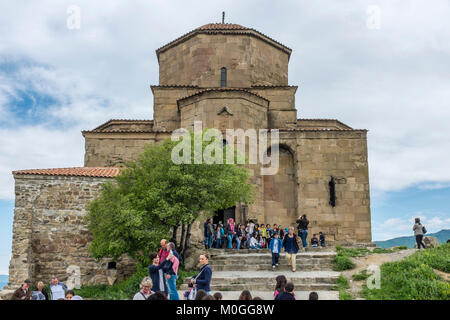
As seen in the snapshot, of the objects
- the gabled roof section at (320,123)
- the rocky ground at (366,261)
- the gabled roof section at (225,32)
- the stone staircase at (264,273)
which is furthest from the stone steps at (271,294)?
the gabled roof section at (225,32)

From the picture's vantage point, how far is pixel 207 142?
1375cm

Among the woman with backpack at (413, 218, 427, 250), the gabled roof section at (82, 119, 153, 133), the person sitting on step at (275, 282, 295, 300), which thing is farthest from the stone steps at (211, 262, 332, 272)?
the gabled roof section at (82, 119, 153, 133)

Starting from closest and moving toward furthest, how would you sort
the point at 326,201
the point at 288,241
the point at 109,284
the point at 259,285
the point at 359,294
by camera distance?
the point at 359,294 < the point at 259,285 < the point at 288,241 < the point at 109,284 < the point at 326,201

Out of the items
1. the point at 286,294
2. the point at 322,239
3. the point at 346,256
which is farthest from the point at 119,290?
the point at 322,239

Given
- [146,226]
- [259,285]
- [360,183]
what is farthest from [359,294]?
[360,183]

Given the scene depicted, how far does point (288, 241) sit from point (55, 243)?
26.8 feet

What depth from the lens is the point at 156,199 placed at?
41.3ft

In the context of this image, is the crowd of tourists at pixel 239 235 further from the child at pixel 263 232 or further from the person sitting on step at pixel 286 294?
the person sitting on step at pixel 286 294

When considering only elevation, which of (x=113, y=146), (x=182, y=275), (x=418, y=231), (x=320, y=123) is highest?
(x=320, y=123)

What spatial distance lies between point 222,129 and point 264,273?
750 cm

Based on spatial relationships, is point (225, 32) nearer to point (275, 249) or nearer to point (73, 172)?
point (73, 172)

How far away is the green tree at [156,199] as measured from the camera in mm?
12336
